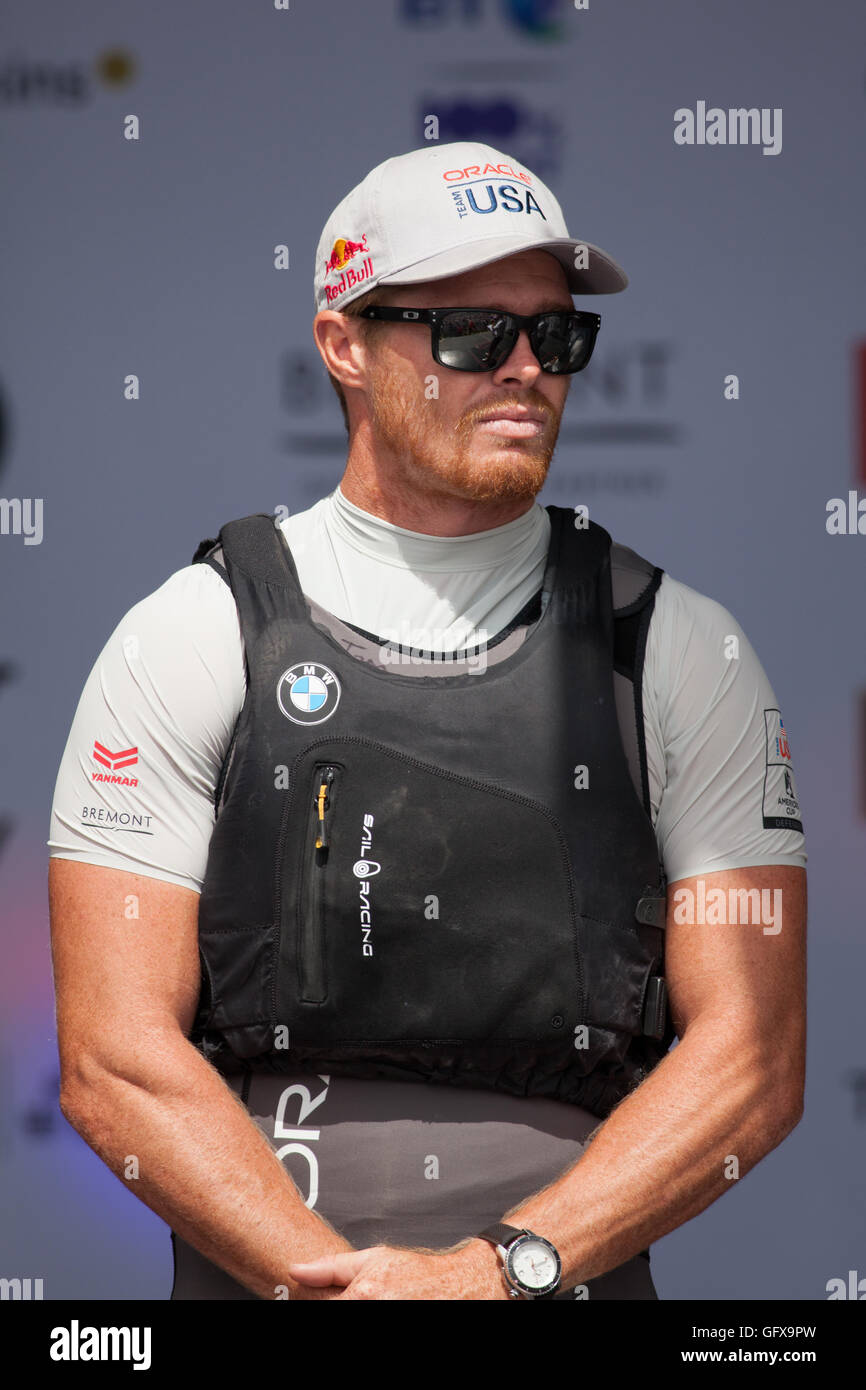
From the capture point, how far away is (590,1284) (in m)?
2.57

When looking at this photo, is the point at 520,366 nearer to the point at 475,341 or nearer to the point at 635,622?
the point at 475,341

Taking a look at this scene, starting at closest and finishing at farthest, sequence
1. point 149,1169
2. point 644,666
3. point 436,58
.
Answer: point 149,1169 → point 644,666 → point 436,58

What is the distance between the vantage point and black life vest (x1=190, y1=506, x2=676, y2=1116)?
253cm

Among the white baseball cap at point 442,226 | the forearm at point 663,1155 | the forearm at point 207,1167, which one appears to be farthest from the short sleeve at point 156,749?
the forearm at point 663,1155

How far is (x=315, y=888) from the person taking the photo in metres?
2.54

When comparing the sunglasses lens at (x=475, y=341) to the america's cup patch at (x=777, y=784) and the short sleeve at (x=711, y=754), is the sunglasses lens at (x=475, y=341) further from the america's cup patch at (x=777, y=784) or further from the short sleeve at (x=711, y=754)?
the america's cup patch at (x=777, y=784)

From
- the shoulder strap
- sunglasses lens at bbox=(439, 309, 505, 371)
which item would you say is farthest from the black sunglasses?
the shoulder strap

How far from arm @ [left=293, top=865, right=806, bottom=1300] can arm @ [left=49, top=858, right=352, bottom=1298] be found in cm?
11

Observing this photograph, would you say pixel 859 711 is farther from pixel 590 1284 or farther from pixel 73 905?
pixel 73 905

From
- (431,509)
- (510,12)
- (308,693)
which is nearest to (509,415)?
(431,509)

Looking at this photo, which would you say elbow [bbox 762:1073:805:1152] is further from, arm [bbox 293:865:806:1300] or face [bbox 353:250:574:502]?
face [bbox 353:250:574:502]

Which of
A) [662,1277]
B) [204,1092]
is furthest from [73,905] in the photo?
[662,1277]

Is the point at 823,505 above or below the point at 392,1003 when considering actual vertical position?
above

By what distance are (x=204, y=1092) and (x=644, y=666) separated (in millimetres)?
836
